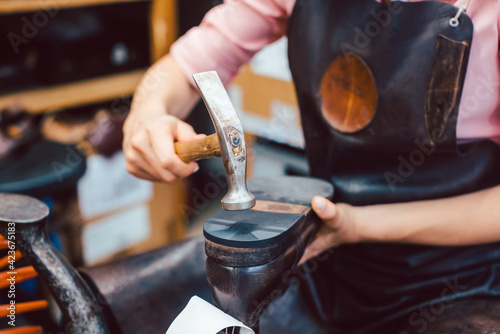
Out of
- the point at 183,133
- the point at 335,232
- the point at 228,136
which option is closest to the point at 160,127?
the point at 183,133

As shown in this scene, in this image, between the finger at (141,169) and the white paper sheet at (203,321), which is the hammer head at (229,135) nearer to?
the white paper sheet at (203,321)

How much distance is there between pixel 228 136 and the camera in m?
0.67

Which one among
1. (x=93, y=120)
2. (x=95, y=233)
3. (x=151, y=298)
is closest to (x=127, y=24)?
(x=93, y=120)

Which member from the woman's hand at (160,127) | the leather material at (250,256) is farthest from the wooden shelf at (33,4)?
the leather material at (250,256)

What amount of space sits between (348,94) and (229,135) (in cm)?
38

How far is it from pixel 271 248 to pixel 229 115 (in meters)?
0.19

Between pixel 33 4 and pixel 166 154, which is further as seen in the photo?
pixel 33 4

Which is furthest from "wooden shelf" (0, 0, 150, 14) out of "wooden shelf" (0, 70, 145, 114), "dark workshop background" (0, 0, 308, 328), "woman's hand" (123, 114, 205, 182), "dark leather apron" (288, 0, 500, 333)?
"dark leather apron" (288, 0, 500, 333)

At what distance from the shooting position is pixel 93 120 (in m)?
2.17

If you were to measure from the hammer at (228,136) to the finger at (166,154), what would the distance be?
18cm

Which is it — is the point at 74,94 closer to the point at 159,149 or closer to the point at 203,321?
the point at 159,149

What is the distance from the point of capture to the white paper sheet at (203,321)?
644mm

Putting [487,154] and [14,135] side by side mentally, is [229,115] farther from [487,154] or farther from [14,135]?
[14,135]

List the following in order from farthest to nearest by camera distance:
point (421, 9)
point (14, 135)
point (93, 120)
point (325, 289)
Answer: point (93, 120), point (14, 135), point (325, 289), point (421, 9)
